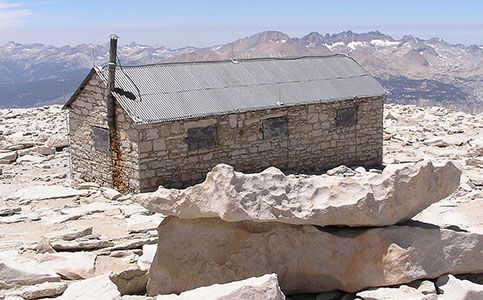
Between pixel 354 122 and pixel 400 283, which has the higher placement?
pixel 354 122

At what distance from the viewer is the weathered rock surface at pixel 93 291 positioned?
6.41 metres

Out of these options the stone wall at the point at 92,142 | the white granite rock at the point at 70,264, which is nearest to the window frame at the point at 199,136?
the stone wall at the point at 92,142

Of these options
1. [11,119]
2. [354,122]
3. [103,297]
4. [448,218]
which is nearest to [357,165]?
[354,122]

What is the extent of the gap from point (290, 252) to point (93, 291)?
2676mm

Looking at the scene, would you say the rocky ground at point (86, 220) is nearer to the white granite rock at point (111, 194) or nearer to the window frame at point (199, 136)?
the white granite rock at point (111, 194)

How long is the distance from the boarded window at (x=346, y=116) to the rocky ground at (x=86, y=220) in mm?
2396

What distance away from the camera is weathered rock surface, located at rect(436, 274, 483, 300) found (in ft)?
21.8

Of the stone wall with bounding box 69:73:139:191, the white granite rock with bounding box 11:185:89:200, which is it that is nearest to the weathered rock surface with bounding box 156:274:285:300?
the stone wall with bounding box 69:73:139:191

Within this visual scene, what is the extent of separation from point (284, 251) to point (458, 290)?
2284 millimetres

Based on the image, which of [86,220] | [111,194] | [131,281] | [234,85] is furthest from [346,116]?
[131,281]

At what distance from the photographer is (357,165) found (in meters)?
17.6

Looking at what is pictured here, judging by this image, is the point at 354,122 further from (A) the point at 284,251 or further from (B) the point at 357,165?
(A) the point at 284,251

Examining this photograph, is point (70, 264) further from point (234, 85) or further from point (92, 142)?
A: point (234, 85)

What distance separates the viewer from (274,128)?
1557 centimetres
